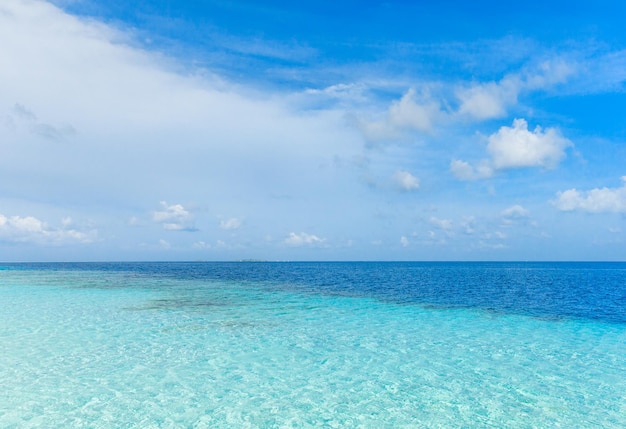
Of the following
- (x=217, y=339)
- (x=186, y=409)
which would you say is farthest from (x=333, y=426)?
(x=217, y=339)

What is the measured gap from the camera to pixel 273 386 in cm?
1177

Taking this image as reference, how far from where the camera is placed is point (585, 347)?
56.3ft

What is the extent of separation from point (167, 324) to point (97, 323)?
140 inches

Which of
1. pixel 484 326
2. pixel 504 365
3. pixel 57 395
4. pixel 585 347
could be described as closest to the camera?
pixel 57 395

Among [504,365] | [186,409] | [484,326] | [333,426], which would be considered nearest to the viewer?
[333,426]

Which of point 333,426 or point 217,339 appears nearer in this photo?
point 333,426

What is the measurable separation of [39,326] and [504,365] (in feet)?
66.6

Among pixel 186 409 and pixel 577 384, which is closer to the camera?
pixel 186 409

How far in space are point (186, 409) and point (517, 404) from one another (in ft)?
27.7

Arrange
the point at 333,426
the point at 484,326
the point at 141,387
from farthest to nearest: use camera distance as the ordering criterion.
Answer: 1. the point at 484,326
2. the point at 141,387
3. the point at 333,426

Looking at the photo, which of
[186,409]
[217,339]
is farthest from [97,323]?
[186,409]

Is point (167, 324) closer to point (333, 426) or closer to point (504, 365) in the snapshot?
point (333, 426)

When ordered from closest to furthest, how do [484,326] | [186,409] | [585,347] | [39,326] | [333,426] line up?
[333,426], [186,409], [585,347], [39,326], [484,326]

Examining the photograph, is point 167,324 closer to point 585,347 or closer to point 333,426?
point 333,426
